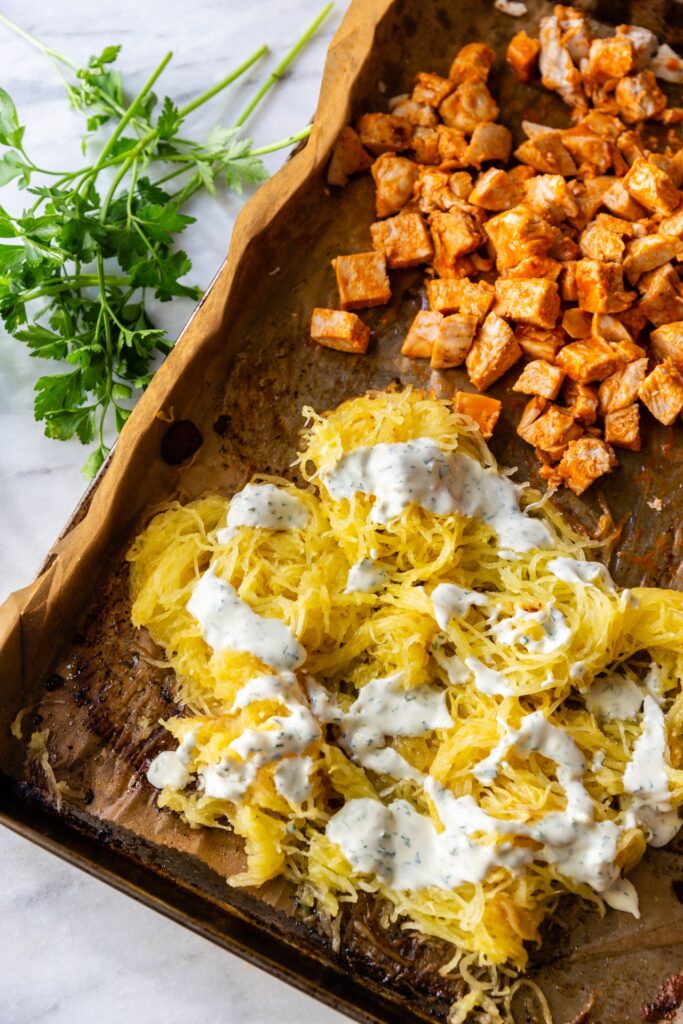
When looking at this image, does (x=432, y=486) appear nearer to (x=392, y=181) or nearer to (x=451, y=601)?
(x=451, y=601)

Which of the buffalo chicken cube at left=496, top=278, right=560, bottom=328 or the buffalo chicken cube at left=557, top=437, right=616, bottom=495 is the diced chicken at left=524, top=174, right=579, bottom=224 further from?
the buffalo chicken cube at left=557, top=437, right=616, bottom=495

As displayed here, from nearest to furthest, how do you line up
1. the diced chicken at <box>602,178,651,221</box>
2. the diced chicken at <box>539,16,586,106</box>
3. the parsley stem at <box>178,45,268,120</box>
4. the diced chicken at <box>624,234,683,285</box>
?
the diced chicken at <box>624,234,683,285</box>
the diced chicken at <box>602,178,651,221</box>
the diced chicken at <box>539,16,586,106</box>
the parsley stem at <box>178,45,268,120</box>

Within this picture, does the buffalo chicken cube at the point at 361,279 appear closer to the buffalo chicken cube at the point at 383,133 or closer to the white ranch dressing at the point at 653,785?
the buffalo chicken cube at the point at 383,133

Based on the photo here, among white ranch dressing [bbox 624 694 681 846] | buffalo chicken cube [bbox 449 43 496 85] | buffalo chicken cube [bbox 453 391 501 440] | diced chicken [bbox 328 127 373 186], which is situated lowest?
white ranch dressing [bbox 624 694 681 846]

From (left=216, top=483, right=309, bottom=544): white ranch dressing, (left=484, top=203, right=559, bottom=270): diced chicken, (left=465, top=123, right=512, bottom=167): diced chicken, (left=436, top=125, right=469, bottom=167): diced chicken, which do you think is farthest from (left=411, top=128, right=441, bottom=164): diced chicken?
(left=216, top=483, right=309, bottom=544): white ranch dressing

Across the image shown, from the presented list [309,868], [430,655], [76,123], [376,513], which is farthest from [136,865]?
[76,123]

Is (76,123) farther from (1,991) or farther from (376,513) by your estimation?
(1,991)

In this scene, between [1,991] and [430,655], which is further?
[1,991]
